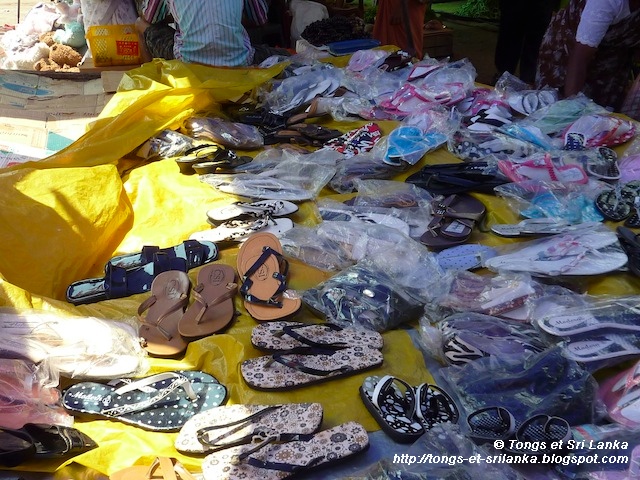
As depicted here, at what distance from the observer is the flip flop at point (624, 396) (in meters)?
1.28

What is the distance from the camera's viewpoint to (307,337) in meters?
1.60

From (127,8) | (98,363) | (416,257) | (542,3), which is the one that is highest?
(542,3)

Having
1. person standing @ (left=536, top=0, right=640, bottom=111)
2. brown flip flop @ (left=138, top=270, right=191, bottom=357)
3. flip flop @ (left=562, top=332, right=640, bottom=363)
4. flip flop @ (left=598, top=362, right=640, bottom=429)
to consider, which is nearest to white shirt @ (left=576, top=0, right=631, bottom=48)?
person standing @ (left=536, top=0, right=640, bottom=111)

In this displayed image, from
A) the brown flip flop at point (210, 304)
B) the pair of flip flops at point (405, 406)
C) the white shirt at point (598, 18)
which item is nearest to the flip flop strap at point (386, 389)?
the pair of flip flops at point (405, 406)

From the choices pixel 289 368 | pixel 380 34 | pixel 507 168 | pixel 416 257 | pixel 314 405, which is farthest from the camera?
pixel 380 34

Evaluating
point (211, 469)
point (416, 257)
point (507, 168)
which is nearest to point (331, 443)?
point (211, 469)

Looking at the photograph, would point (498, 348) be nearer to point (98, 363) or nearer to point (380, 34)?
point (98, 363)

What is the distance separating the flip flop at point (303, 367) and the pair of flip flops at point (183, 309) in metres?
0.22

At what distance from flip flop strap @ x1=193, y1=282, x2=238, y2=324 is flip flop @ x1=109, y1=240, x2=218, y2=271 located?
0.58 feet

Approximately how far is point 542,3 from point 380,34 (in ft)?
4.02

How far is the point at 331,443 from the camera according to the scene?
130cm

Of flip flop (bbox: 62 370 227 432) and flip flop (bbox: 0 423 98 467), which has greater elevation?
flip flop (bbox: 0 423 98 467)

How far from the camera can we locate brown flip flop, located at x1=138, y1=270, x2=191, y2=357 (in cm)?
165

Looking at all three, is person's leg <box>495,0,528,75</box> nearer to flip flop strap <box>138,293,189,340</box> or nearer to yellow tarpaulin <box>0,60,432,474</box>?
yellow tarpaulin <box>0,60,432,474</box>
